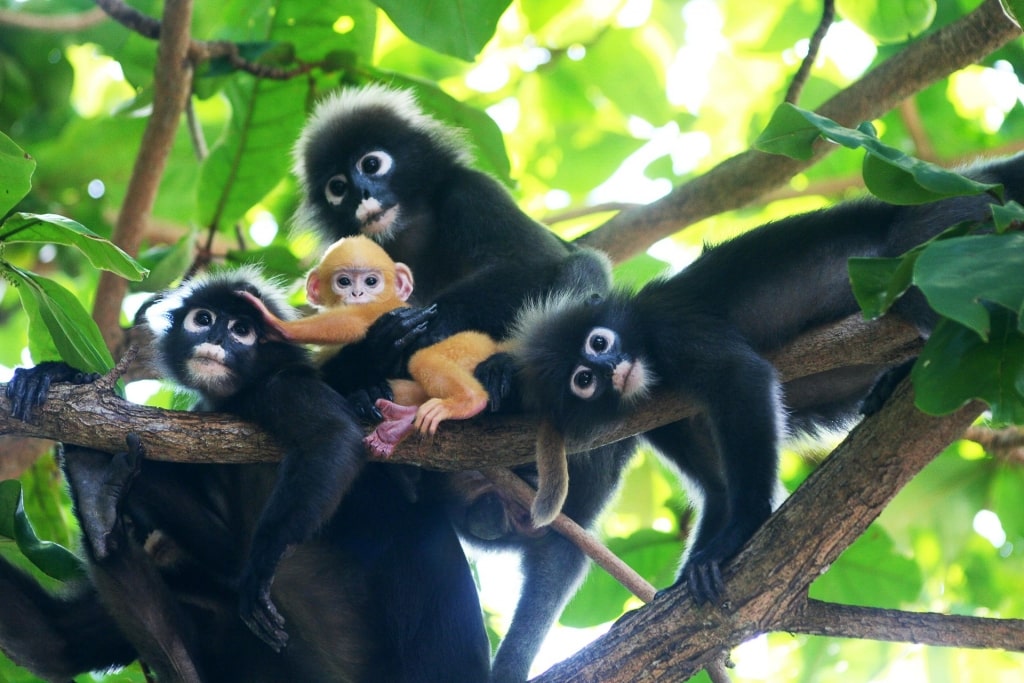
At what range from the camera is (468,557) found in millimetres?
4949

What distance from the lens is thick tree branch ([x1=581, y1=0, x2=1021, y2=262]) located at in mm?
4941

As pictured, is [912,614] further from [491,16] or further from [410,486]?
[491,16]

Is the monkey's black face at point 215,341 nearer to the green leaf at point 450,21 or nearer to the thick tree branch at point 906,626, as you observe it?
the green leaf at point 450,21

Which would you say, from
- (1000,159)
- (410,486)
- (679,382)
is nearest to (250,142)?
(410,486)

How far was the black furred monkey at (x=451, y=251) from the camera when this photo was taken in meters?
4.48

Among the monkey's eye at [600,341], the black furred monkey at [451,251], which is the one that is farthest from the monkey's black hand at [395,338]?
the monkey's eye at [600,341]

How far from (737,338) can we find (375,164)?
2362mm

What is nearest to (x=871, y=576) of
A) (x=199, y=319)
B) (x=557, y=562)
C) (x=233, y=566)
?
(x=557, y=562)

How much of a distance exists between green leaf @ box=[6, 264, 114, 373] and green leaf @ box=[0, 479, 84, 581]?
19.0 inches

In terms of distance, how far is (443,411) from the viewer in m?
3.72

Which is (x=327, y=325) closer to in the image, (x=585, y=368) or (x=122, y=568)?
(x=585, y=368)

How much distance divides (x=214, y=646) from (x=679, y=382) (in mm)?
1997

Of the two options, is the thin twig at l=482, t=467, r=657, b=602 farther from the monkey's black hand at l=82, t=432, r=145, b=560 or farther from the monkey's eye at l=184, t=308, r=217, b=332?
the monkey's black hand at l=82, t=432, r=145, b=560

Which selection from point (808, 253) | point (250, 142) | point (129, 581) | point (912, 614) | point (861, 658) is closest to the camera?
point (912, 614)
